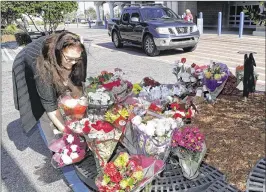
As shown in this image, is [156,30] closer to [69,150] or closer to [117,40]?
[117,40]

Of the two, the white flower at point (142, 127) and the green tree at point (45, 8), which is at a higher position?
the green tree at point (45, 8)

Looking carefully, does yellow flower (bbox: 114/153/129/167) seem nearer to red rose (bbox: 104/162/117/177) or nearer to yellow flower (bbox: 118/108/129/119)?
red rose (bbox: 104/162/117/177)

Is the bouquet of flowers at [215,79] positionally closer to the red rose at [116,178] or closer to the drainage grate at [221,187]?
the drainage grate at [221,187]

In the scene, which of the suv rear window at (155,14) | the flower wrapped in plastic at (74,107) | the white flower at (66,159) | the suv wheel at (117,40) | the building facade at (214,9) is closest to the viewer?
the white flower at (66,159)

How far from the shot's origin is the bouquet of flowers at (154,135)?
1880mm

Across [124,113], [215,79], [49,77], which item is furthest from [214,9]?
Answer: [124,113]

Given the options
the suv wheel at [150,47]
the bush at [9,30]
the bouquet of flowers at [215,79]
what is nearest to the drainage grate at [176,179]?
the bouquet of flowers at [215,79]

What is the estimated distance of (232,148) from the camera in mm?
2482

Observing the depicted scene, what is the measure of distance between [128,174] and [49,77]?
1.25 metres

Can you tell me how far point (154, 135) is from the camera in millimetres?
1892

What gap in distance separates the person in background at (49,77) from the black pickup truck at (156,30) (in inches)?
270

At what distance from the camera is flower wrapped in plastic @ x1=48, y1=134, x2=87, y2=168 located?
226 centimetres

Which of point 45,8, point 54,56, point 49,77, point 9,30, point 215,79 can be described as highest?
point 45,8

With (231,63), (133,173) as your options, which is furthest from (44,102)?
(231,63)
